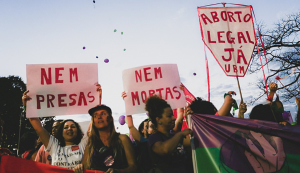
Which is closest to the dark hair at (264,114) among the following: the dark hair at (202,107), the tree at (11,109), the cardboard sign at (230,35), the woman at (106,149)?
the dark hair at (202,107)

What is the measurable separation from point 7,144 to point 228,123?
27.2m

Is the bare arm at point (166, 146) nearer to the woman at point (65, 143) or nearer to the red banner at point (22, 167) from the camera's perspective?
the red banner at point (22, 167)

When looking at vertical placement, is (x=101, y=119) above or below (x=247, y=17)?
below

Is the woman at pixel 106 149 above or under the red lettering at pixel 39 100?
under

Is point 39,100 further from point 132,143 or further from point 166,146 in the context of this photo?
point 166,146

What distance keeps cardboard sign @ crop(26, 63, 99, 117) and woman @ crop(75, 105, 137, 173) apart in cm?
88

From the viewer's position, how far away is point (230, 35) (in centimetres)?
446

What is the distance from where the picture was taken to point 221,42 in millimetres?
4398

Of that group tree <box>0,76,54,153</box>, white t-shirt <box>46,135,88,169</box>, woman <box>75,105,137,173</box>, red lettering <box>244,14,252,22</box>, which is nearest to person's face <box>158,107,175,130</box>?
woman <box>75,105,137,173</box>

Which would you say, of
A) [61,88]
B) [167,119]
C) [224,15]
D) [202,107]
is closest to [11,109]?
[61,88]

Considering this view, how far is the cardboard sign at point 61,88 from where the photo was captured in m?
3.74

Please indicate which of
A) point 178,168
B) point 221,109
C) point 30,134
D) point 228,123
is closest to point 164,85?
point 221,109

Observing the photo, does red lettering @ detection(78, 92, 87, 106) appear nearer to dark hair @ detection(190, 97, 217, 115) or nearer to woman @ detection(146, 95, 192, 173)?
woman @ detection(146, 95, 192, 173)

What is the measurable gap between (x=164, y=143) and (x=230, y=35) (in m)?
2.79
